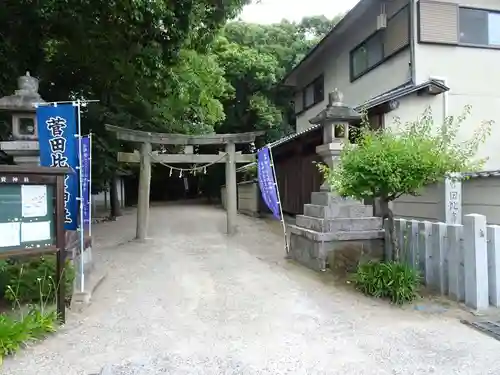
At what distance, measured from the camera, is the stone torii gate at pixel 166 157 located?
42.4ft

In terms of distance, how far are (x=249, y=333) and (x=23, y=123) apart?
5443mm

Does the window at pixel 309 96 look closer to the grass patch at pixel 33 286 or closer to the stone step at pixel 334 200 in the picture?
the stone step at pixel 334 200

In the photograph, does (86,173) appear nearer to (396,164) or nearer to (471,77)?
(396,164)

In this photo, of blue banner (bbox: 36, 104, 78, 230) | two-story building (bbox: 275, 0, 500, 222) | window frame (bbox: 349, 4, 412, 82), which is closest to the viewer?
blue banner (bbox: 36, 104, 78, 230)

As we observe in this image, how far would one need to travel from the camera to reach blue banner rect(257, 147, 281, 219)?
10625 mm

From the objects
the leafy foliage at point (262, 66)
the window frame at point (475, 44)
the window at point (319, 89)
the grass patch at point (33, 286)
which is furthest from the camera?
the leafy foliage at point (262, 66)

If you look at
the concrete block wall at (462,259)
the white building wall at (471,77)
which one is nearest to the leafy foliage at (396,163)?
the concrete block wall at (462,259)

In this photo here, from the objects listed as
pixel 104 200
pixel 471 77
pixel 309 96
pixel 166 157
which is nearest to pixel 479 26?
pixel 471 77

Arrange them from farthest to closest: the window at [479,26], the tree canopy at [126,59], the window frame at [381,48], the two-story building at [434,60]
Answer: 1. the window at [479,26]
2. the window frame at [381,48]
3. the two-story building at [434,60]
4. the tree canopy at [126,59]

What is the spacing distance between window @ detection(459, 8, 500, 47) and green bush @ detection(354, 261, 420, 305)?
8.87 meters

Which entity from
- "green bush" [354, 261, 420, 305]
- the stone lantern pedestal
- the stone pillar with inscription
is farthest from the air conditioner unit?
"green bush" [354, 261, 420, 305]

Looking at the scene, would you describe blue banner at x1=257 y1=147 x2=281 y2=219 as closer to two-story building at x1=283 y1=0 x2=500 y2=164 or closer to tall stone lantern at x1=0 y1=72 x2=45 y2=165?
two-story building at x1=283 y1=0 x2=500 y2=164

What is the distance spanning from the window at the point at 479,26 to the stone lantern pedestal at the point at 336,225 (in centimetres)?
629

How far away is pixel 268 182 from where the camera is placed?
10758 millimetres
